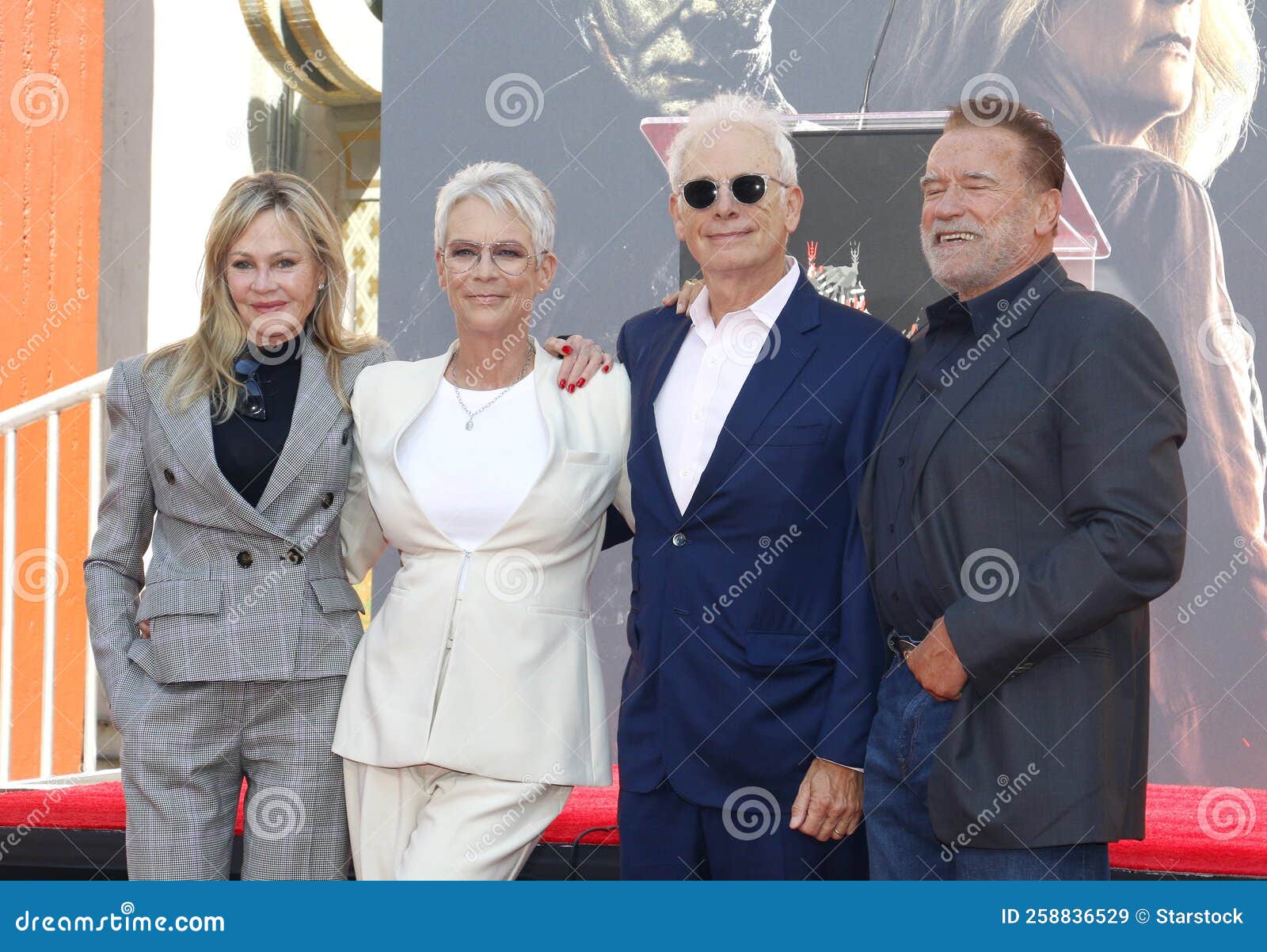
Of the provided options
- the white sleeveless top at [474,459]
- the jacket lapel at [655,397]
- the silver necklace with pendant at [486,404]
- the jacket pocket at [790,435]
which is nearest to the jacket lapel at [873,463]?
the jacket pocket at [790,435]

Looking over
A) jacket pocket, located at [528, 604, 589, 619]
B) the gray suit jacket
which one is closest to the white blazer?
jacket pocket, located at [528, 604, 589, 619]

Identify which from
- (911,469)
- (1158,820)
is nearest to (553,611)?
(911,469)

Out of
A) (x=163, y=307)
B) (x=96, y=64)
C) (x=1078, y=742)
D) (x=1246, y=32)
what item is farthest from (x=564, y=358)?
(x=163, y=307)

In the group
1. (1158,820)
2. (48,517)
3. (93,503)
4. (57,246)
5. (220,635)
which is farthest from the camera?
(57,246)

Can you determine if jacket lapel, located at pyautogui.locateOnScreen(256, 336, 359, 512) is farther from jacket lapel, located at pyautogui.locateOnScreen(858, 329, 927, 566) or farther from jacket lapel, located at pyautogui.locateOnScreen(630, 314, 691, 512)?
jacket lapel, located at pyautogui.locateOnScreen(858, 329, 927, 566)

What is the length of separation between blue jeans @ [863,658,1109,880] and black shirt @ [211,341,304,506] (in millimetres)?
1331

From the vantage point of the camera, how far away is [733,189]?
2928mm

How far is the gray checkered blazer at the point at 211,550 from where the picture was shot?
115 inches

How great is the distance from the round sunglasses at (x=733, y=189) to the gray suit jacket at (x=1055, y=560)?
596 mm

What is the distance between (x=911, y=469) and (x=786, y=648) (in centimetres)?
42

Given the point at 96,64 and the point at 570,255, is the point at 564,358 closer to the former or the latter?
the point at 570,255

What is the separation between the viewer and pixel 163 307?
8.02m

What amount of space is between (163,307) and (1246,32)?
18.5 ft

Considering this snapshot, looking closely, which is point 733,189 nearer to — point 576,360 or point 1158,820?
point 576,360
